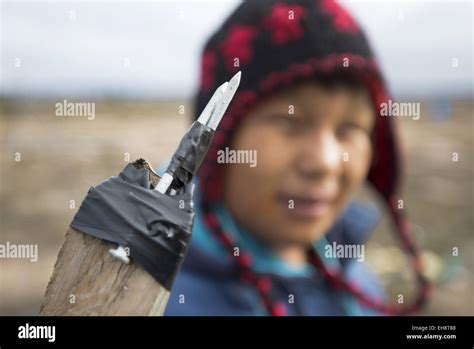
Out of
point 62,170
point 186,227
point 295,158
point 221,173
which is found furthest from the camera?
point 62,170

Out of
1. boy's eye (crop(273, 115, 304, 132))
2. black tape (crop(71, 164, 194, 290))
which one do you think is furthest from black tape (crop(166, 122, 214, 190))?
boy's eye (crop(273, 115, 304, 132))

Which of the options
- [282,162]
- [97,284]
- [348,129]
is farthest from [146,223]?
[348,129]

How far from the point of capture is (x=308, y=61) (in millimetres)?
1565

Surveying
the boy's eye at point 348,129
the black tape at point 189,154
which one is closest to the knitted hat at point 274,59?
the boy's eye at point 348,129

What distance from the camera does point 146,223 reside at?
67 centimetres

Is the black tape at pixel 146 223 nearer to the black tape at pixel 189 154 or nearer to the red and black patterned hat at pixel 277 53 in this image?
the black tape at pixel 189 154

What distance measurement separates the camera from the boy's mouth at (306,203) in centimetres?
159

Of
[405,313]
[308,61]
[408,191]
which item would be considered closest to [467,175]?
[408,191]

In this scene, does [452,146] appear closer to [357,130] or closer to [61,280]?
[357,130]

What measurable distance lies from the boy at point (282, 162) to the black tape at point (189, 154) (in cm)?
89

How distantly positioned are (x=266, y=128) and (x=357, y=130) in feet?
0.82

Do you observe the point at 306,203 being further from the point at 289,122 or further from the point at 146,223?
the point at 146,223

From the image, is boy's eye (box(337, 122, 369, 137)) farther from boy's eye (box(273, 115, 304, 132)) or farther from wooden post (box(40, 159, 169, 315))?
wooden post (box(40, 159, 169, 315))

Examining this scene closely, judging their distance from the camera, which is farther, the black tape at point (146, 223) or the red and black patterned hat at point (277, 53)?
the red and black patterned hat at point (277, 53)
